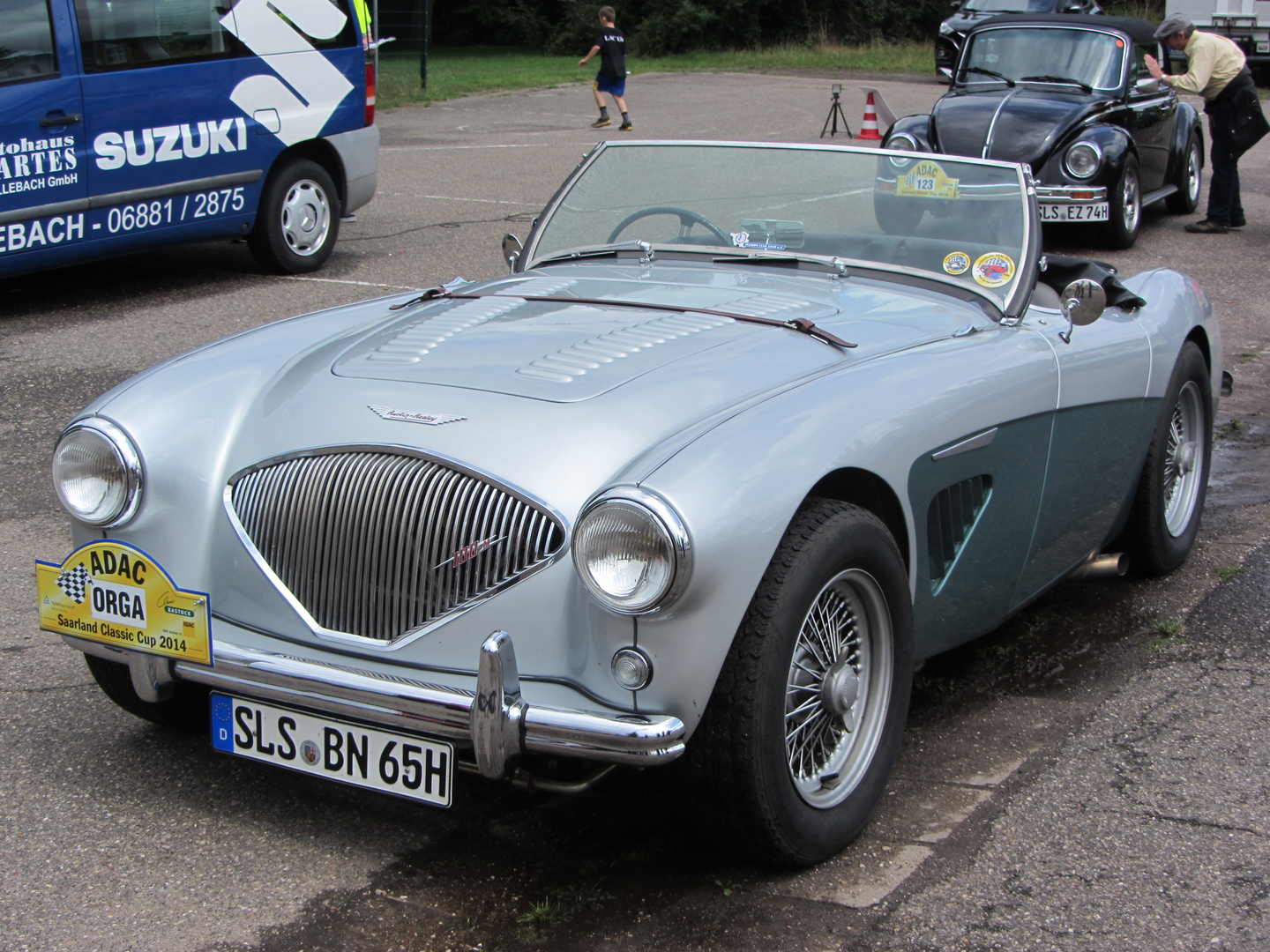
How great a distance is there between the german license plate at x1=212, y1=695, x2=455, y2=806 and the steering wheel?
6.78ft

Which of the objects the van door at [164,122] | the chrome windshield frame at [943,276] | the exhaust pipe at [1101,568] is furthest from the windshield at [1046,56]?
the exhaust pipe at [1101,568]

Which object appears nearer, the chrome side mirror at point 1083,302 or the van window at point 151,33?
the chrome side mirror at point 1083,302

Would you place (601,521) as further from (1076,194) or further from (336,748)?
(1076,194)

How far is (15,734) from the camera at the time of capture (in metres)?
3.42

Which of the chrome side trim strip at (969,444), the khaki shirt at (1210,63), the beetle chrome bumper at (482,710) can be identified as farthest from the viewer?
the khaki shirt at (1210,63)

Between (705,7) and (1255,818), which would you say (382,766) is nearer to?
(1255,818)

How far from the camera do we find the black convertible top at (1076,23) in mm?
11688

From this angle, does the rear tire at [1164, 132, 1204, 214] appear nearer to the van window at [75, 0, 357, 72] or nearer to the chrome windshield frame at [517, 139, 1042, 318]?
the van window at [75, 0, 357, 72]

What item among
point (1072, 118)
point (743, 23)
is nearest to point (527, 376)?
point (1072, 118)

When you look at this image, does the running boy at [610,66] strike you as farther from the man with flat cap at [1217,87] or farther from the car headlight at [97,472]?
the car headlight at [97,472]

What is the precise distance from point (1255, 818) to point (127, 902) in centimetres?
247

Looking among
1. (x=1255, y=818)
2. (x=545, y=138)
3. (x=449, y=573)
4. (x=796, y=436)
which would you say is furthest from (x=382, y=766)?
(x=545, y=138)

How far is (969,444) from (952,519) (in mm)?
186

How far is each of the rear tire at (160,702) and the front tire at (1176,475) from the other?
290 cm
